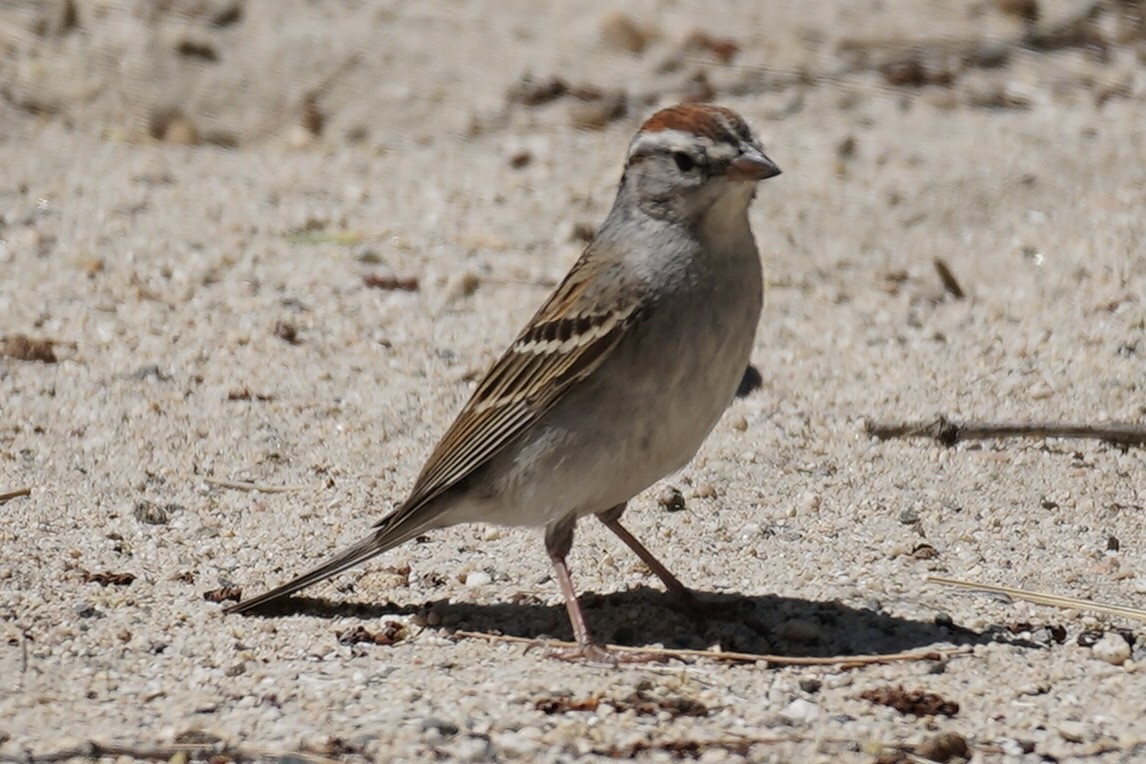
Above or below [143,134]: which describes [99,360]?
below

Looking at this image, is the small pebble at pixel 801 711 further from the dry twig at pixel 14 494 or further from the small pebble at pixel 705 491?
the dry twig at pixel 14 494

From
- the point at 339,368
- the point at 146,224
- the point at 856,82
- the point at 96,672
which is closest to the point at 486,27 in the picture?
the point at 856,82

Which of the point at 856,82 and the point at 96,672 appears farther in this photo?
the point at 856,82

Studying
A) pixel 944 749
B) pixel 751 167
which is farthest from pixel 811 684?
pixel 751 167

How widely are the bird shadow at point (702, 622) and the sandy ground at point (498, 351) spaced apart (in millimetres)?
17

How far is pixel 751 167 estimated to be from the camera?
5.17 m

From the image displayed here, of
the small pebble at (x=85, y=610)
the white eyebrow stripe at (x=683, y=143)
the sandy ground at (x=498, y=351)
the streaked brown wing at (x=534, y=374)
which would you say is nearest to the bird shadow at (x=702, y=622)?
the sandy ground at (x=498, y=351)

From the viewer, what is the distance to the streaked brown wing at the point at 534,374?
5.20 metres

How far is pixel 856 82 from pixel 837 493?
484cm

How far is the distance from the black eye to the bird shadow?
122 cm

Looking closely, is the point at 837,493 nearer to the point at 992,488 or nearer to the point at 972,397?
the point at 992,488

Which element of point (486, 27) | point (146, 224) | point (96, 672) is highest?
point (486, 27)

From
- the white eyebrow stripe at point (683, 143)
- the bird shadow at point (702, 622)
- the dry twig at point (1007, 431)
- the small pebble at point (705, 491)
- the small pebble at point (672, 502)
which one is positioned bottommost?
the bird shadow at point (702, 622)

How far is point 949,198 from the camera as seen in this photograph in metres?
9.05
